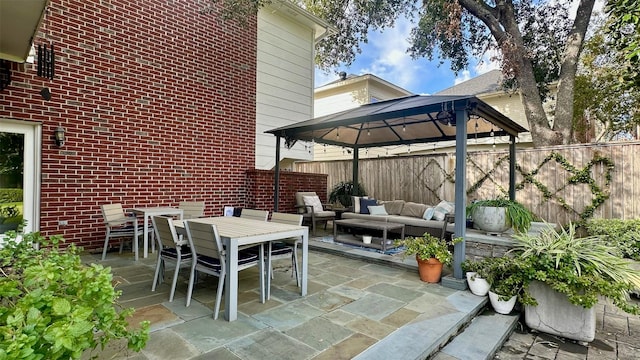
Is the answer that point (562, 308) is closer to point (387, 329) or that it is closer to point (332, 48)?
point (387, 329)

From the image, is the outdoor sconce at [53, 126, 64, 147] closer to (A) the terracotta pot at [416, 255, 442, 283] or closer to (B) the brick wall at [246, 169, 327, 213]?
(B) the brick wall at [246, 169, 327, 213]

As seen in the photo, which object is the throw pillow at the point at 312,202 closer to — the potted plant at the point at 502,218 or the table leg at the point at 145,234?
the table leg at the point at 145,234

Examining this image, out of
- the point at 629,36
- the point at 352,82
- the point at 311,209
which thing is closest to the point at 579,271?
the point at 629,36

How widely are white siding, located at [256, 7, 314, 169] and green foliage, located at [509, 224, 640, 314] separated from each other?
596 centimetres

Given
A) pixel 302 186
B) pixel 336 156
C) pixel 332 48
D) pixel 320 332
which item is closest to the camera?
pixel 320 332

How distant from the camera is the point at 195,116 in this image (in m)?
6.39

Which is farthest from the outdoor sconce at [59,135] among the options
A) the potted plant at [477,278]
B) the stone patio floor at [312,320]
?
the potted plant at [477,278]

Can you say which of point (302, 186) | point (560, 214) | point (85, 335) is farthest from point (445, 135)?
point (85, 335)

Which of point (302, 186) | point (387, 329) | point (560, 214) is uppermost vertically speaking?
point (302, 186)

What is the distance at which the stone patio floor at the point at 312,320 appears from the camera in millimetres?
2289

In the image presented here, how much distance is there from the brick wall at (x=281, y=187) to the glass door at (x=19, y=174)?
3701 mm

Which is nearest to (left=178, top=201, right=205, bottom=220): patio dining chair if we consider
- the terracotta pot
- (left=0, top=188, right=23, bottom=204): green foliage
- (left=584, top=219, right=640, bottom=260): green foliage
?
(left=0, top=188, right=23, bottom=204): green foliage

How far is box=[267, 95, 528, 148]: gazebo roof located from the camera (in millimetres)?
4125

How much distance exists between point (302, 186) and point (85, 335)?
7225 mm
